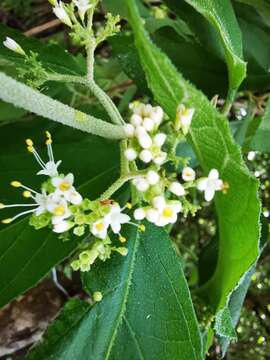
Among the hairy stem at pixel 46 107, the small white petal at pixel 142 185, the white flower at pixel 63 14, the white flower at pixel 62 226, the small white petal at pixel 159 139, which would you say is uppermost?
the white flower at pixel 63 14

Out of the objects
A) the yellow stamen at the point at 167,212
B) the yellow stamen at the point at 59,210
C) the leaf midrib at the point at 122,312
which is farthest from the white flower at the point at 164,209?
the leaf midrib at the point at 122,312

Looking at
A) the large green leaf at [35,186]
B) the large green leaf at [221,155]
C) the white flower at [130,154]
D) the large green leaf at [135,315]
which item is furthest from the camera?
the large green leaf at [35,186]

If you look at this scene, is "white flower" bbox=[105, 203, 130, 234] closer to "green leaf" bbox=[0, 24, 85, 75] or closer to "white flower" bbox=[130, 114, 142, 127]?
"white flower" bbox=[130, 114, 142, 127]

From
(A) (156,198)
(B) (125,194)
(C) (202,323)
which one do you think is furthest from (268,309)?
(A) (156,198)

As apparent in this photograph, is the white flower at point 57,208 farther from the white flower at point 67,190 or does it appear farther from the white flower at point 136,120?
the white flower at point 136,120

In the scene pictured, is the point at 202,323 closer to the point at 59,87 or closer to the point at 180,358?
the point at 180,358

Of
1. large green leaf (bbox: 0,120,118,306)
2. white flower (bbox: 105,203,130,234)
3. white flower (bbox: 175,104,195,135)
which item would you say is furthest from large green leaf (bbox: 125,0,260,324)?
large green leaf (bbox: 0,120,118,306)

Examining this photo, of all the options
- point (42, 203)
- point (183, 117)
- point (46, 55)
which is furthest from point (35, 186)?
point (183, 117)
